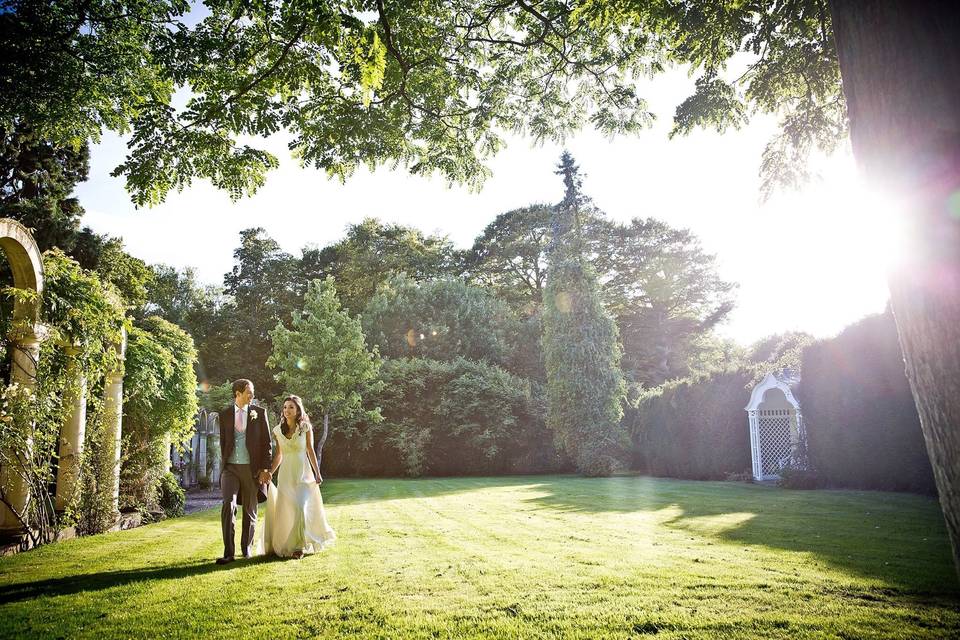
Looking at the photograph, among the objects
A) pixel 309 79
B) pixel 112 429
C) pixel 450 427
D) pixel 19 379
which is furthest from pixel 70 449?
pixel 450 427

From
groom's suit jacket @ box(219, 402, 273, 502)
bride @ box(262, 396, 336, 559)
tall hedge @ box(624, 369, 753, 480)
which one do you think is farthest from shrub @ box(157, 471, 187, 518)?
tall hedge @ box(624, 369, 753, 480)

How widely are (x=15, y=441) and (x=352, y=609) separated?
5.07 metres

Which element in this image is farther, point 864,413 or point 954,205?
point 864,413

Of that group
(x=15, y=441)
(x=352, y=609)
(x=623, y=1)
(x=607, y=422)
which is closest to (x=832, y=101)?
(x=623, y=1)

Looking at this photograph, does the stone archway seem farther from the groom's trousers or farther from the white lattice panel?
the white lattice panel

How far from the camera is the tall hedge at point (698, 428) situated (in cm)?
1830

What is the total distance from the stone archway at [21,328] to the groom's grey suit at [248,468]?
9.03 feet

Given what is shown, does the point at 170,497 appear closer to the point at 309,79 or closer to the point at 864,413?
the point at 309,79

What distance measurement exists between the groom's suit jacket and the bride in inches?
6.5

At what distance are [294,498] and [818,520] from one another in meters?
7.23

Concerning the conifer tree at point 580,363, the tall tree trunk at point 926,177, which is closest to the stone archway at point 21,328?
the tall tree trunk at point 926,177

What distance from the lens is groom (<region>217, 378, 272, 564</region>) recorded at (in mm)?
6156

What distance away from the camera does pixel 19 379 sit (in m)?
7.13

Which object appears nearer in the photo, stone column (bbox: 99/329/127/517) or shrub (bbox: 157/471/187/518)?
stone column (bbox: 99/329/127/517)
